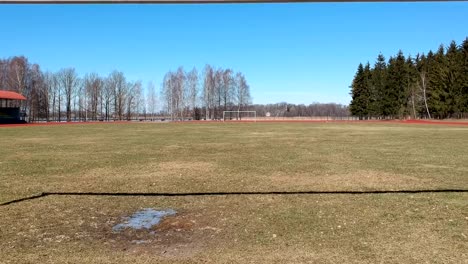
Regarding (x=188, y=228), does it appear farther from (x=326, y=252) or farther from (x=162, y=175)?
(x=162, y=175)

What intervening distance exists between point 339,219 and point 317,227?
0.64m

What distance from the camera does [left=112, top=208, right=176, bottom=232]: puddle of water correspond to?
668 centimetres

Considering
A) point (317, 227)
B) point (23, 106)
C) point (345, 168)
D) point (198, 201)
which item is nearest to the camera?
point (317, 227)

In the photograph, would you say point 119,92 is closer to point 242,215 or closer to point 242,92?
point 242,92

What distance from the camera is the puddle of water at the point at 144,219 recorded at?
6678 millimetres

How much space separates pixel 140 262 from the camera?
16.3 ft

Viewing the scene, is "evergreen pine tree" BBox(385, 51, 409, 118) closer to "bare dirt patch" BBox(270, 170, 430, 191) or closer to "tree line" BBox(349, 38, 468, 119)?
"tree line" BBox(349, 38, 468, 119)

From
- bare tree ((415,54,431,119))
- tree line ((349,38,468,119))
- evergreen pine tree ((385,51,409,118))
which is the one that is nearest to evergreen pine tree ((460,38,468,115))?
tree line ((349,38,468,119))

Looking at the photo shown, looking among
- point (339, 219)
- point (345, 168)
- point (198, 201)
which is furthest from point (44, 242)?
point (345, 168)

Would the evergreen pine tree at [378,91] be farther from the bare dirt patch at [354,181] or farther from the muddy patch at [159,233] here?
the muddy patch at [159,233]

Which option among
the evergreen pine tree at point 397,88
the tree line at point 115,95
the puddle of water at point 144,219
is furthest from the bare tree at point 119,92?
the puddle of water at point 144,219

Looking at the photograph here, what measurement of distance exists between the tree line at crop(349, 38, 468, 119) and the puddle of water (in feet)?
242

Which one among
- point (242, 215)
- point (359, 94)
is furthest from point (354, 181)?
point (359, 94)

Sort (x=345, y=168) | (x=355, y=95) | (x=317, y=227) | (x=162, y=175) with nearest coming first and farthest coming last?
(x=317, y=227) → (x=162, y=175) → (x=345, y=168) → (x=355, y=95)
